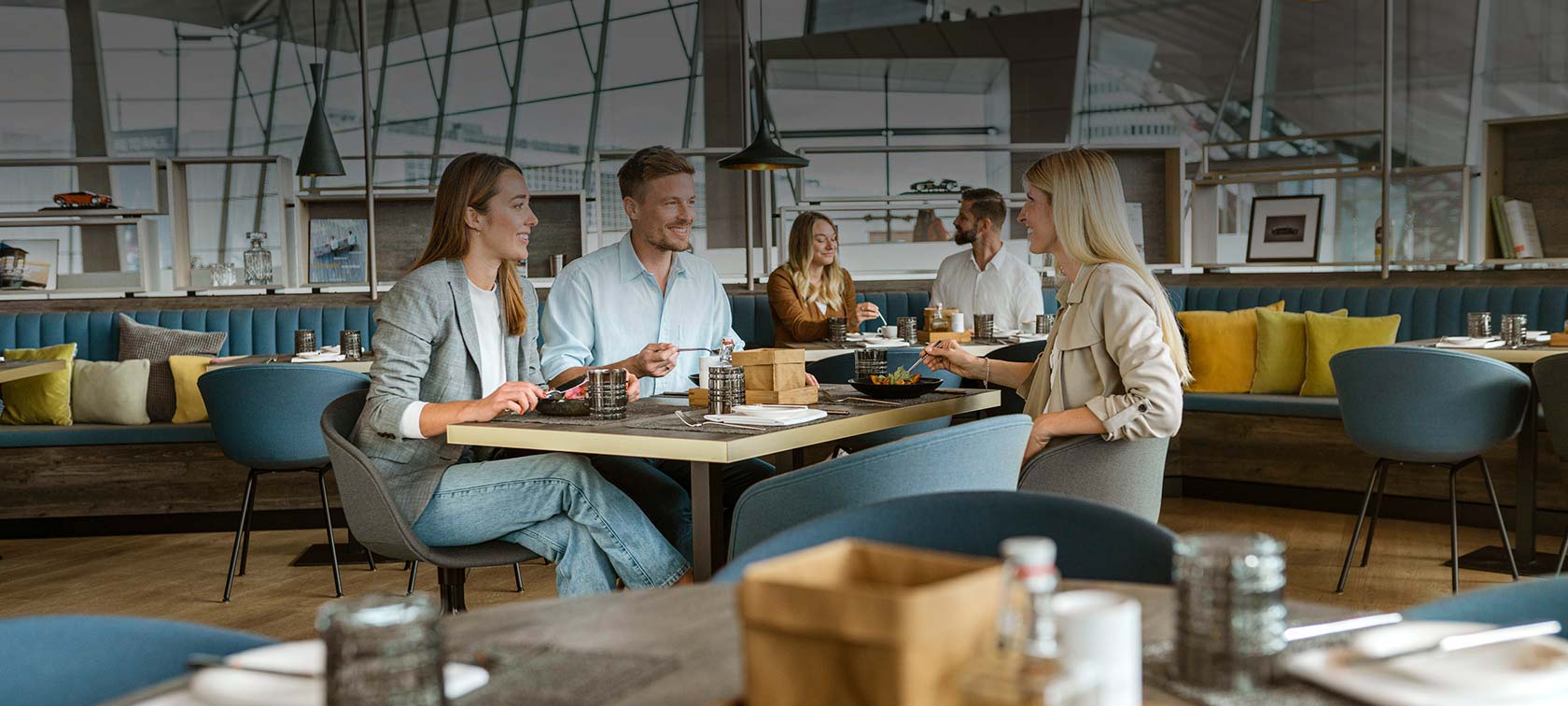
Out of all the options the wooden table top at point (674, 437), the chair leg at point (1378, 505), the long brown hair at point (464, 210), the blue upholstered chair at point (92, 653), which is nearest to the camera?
the blue upholstered chair at point (92, 653)

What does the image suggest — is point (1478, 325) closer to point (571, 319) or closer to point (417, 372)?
point (571, 319)

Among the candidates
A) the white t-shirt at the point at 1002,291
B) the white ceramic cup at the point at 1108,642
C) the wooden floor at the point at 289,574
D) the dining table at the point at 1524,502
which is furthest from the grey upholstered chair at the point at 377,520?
the white t-shirt at the point at 1002,291

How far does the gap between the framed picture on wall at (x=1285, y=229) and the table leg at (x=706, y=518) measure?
Answer: 19.5 ft

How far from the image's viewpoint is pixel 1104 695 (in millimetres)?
771

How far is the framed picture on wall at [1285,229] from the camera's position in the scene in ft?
24.8

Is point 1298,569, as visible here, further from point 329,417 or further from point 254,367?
point 254,367

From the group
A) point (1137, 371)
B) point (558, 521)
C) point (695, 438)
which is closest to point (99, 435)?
point (558, 521)

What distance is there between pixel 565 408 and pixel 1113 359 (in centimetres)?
124

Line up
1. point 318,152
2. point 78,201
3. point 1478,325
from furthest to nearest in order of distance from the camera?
point 318,152
point 78,201
point 1478,325

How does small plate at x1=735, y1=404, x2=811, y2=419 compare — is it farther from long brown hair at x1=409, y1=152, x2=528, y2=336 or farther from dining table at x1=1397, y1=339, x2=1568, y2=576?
dining table at x1=1397, y1=339, x2=1568, y2=576

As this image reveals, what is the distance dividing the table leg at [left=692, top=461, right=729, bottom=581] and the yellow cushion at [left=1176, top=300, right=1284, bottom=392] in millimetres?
4062

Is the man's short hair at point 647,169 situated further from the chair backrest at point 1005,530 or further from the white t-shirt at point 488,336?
the chair backrest at point 1005,530

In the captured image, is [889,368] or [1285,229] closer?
[889,368]

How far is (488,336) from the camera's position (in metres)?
3.09
